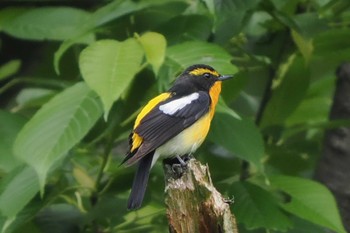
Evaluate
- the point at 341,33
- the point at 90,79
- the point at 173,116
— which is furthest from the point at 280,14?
the point at 90,79

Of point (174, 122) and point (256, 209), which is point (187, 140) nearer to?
point (174, 122)

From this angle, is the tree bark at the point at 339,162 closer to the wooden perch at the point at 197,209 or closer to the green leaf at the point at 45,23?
the green leaf at the point at 45,23

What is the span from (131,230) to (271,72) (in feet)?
3.75

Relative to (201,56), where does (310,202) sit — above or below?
below

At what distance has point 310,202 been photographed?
15.5ft

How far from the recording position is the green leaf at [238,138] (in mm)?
4629

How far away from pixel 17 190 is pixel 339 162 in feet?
7.00

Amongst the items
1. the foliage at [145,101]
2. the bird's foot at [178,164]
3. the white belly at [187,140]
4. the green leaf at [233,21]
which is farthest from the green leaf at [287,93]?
the bird's foot at [178,164]

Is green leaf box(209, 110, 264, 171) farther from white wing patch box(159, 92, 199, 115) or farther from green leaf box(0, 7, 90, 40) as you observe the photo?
green leaf box(0, 7, 90, 40)

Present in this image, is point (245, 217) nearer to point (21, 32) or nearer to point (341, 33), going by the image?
point (341, 33)

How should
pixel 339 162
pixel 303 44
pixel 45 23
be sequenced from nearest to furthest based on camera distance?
pixel 303 44
pixel 45 23
pixel 339 162

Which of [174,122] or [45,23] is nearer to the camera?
[174,122]

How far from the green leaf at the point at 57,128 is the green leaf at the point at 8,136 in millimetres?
432

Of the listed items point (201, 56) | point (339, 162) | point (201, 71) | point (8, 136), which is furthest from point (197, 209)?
point (339, 162)
